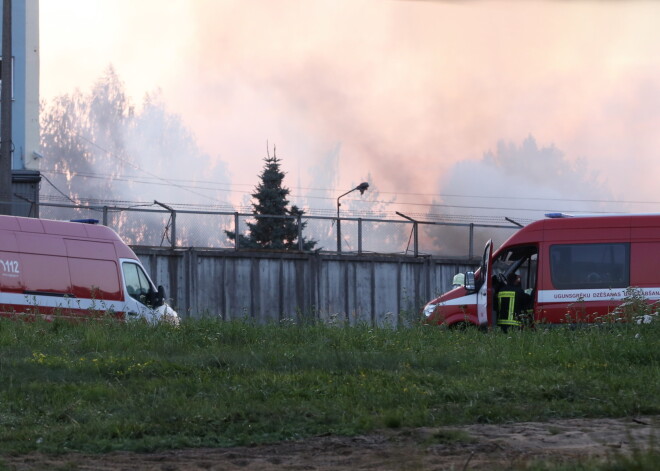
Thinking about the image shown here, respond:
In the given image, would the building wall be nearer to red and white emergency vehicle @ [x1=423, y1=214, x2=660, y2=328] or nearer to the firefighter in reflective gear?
red and white emergency vehicle @ [x1=423, y1=214, x2=660, y2=328]

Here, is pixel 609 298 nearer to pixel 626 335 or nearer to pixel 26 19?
pixel 626 335

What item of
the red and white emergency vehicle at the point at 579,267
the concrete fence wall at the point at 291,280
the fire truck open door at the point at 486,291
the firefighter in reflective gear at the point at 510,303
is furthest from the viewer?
the concrete fence wall at the point at 291,280

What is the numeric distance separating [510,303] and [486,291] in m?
0.58

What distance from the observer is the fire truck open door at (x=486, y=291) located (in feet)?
50.6

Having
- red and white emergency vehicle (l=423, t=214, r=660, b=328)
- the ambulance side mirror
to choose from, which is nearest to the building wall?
the ambulance side mirror

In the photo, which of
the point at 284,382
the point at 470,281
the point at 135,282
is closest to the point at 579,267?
the point at 470,281

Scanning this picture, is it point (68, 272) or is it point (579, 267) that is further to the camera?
point (68, 272)

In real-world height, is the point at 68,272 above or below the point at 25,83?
below

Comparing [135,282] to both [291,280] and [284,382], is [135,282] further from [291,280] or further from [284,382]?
[284,382]

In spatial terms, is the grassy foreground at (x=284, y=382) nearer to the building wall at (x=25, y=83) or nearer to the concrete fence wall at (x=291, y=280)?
the concrete fence wall at (x=291, y=280)

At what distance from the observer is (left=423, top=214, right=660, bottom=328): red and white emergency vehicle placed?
15547 millimetres

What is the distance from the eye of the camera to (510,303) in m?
16.0

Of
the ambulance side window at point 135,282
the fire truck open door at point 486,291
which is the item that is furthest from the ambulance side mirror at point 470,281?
the ambulance side window at point 135,282

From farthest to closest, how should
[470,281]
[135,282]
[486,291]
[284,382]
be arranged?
[135,282] < [470,281] < [486,291] < [284,382]
